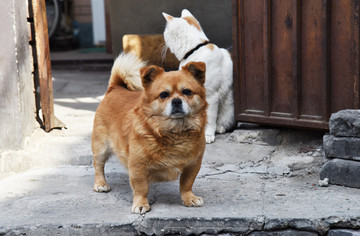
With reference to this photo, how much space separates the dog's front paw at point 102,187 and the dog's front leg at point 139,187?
552mm

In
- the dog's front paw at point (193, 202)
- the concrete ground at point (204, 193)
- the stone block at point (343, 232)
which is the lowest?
the stone block at point (343, 232)

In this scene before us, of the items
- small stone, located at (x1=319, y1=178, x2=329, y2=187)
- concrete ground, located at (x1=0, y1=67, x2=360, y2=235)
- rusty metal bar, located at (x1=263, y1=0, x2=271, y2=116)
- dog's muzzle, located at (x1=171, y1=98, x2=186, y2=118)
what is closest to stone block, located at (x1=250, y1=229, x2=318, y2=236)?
concrete ground, located at (x1=0, y1=67, x2=360, y2=235)

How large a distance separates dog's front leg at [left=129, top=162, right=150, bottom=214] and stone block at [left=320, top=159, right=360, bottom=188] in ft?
4.78

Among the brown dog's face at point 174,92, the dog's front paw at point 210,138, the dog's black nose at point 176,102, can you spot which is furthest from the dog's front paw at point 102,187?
the dog's front paw at point 210,138

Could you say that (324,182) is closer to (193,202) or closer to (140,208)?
(193,202)

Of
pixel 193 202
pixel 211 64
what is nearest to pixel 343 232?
pixel 193 202

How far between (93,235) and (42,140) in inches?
85.2

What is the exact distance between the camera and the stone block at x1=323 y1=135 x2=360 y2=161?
4.06 meters

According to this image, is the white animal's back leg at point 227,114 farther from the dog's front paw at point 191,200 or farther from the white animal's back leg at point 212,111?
A: the dog's front paw at point 191,200

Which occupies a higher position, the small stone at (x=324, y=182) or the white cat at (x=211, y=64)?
the white cat at (x=211, y=64)

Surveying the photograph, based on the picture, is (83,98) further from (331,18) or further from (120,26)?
(331,18)

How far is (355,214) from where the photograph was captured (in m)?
3.55

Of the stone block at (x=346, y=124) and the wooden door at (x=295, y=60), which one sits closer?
the stone block at (x=346, y=124)

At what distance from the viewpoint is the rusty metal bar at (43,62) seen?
5.46m
